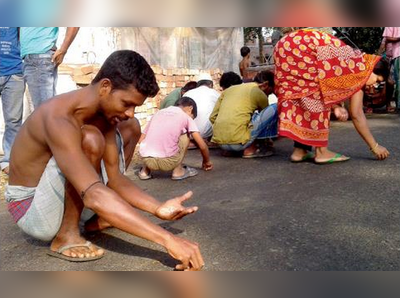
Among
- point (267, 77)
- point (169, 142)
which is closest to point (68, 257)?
point (169, 142)

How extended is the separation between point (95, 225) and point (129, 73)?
3.19ft

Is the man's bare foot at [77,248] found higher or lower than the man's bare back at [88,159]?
lower

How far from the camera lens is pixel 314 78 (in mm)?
3867

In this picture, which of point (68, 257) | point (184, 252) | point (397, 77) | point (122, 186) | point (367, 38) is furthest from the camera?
point (367, 38)

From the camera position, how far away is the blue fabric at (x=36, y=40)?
3947mm

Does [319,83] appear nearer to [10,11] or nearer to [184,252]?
[184,252]

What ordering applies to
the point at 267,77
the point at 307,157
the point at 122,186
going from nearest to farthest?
the point at 122,186
the point at 307,157
the point at 267,77

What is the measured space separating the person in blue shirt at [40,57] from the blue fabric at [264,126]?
185cm

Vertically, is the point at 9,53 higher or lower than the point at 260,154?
higher

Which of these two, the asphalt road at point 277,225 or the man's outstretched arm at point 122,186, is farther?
the man's outstretched arm at point 122,186

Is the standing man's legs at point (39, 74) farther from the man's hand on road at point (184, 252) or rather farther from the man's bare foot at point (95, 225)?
the man's hand on road at point (184, 252)

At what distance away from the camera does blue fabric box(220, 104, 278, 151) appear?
4543 mm

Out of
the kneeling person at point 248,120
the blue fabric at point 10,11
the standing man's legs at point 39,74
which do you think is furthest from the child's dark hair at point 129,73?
the kneeling person at point 248,120

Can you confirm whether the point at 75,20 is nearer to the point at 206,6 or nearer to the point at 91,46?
the point at 206,6
